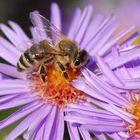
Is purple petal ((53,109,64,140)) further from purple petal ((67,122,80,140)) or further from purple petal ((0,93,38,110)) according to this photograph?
purple petal ((0,93,38,110))

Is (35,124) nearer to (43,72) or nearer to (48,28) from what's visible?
(43,72)

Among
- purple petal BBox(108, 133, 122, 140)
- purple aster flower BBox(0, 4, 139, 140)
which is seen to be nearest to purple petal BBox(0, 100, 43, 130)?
purple aster flower BBox(0, 4, 139, 140)

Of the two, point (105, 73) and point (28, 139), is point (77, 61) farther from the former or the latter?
point (28, 139)

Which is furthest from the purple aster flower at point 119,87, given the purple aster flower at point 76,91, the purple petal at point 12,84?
the purple petal at point 12,84

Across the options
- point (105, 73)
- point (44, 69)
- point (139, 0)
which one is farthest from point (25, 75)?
point (139, 0)

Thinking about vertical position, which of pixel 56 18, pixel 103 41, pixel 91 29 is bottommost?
pixel 103 41

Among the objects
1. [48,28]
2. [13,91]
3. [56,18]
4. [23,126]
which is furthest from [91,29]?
Answer: [23,126]

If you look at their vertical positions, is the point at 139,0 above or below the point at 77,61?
above
